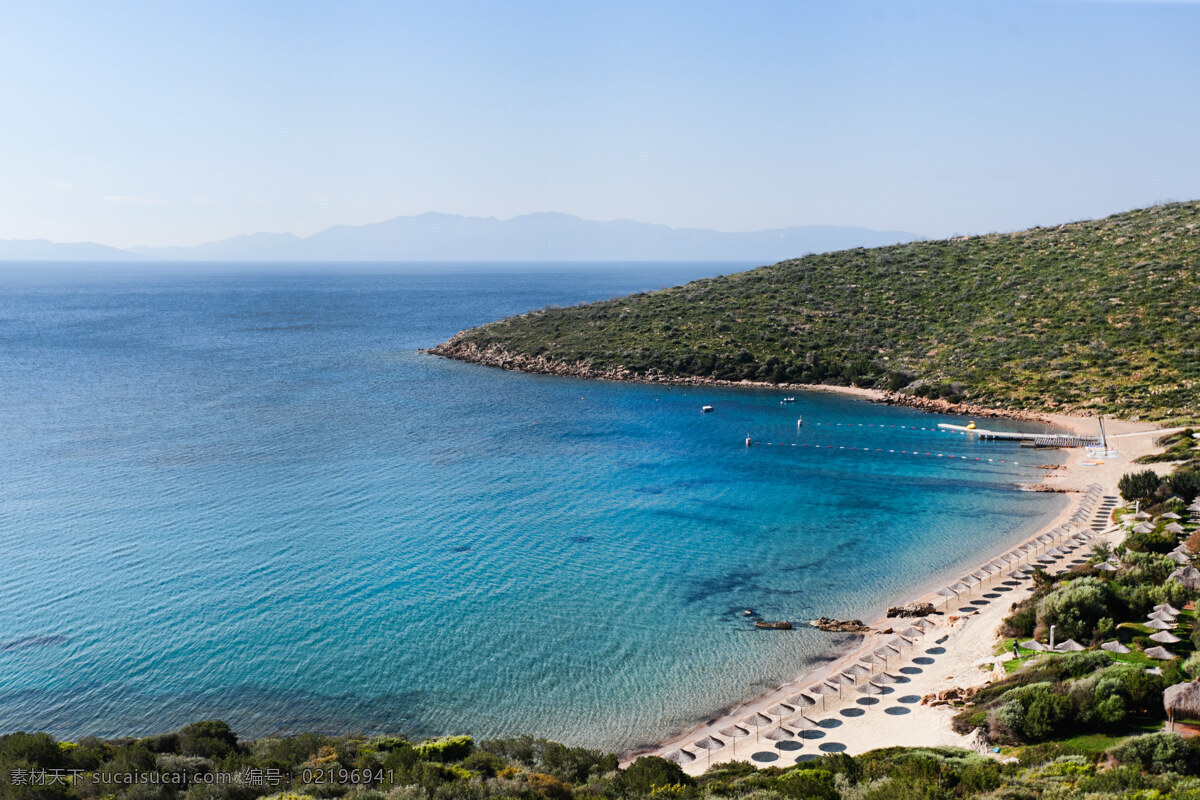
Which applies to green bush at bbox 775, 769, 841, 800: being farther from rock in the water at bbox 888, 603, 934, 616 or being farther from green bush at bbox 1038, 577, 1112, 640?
rock in the water at bbox 888, 603, 934, 616

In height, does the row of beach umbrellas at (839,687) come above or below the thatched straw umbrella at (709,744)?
above

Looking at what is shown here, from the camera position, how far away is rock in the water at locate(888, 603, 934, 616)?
29106mm

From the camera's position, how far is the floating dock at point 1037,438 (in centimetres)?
5403

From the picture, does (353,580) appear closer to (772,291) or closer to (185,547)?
(185,547)

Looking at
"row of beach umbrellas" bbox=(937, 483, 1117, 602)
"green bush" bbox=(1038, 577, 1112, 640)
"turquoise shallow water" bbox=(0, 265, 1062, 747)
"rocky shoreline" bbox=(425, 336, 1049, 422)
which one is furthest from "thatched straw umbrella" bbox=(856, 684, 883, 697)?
"rocky shoreline" bbox=(425, 336, 1049, 422)

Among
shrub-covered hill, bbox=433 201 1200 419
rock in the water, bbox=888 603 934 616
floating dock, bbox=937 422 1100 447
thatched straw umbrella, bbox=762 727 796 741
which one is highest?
shrub-covered hill, bbox=433 201 1200 419

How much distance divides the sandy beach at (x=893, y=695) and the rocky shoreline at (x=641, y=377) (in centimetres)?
3288

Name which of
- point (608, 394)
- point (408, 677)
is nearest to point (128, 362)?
→ point (608, 394)

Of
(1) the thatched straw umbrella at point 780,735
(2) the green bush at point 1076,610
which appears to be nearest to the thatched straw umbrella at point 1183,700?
(2) the green bush at point 1076,610

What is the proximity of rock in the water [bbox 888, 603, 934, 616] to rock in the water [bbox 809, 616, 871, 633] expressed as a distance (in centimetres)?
146

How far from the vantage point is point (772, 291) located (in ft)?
333

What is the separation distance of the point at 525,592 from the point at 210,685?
1195 cm

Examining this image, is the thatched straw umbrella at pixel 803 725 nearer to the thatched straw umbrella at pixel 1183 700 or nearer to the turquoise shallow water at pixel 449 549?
the turquoise shallow water at pixel 449 549

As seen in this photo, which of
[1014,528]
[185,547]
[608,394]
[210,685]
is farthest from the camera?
[608,394]
